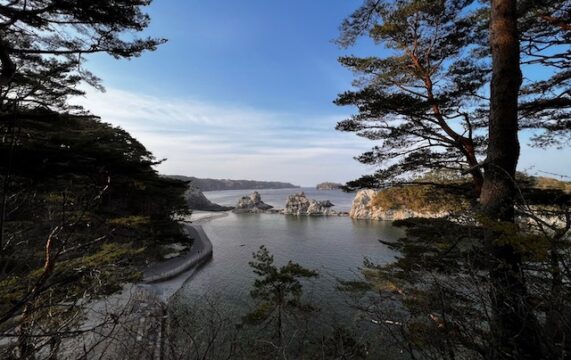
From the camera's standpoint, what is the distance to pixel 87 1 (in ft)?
14.4

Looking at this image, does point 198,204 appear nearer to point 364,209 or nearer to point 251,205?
A: point 251,205

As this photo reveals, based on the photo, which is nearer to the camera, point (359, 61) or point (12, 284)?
point (12, 284)

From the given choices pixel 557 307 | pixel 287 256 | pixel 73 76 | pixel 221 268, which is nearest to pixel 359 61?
pixel 557 307

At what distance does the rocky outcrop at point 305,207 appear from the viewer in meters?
56.0

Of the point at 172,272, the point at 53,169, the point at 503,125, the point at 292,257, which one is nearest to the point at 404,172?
the point at 503,125

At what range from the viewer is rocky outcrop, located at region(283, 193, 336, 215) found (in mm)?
56031

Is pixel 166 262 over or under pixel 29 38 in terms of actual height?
under

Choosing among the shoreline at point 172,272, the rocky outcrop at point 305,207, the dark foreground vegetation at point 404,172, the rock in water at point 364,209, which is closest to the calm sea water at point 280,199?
the rock in water at point 364,209

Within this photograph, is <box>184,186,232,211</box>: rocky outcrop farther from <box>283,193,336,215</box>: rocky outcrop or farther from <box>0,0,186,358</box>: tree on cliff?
<box>0,0,186,358</box>: tree on cliff

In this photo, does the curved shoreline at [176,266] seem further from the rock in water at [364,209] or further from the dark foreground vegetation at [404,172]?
the rock in water at [364,209]

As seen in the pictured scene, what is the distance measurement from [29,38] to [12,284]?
4617 millimetres

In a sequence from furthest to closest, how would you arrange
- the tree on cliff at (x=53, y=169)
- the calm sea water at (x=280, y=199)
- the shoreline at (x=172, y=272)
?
the calm sea water at (x=280, y=199)
the shoreline at (x=172, y=272)
the tree on cliff at (x=53, y=169)

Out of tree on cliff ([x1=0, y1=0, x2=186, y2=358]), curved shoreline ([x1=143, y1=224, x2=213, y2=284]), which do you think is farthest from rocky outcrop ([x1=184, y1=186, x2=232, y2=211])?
tree on cliff ([x1=0, y1=0, x2=186, y2=358])

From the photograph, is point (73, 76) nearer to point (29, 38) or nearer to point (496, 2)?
point (29, 38)
